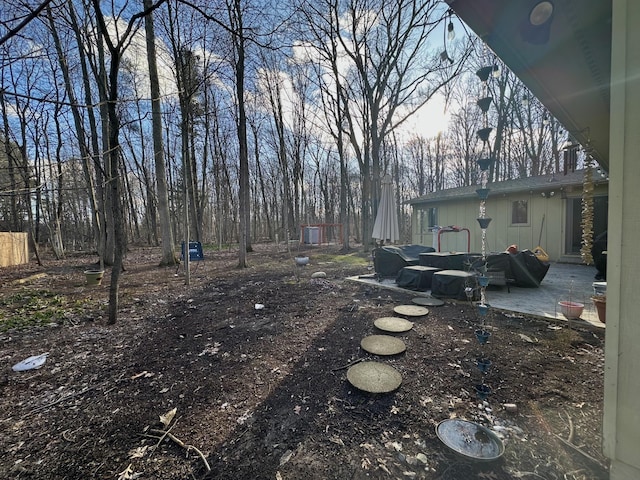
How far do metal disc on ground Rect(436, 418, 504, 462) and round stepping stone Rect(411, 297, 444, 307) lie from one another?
2.72 metres

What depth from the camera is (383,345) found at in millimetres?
3098

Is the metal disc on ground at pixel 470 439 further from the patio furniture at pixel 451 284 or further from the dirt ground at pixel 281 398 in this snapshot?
the patio furniture at pixel 451 284

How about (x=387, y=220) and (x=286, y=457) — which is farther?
(x=387, y=220)

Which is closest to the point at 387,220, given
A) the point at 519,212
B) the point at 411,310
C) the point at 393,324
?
the point at 411,310

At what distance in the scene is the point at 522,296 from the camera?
190 inches

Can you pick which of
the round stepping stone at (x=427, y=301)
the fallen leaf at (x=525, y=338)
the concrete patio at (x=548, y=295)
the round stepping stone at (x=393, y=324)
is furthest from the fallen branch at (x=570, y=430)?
the round stepping stone at (x=427, y=301)

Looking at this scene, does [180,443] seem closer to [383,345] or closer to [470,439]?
[470,439]

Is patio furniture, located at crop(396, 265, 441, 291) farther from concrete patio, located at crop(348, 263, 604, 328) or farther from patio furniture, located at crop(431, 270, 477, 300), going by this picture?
patio furniture, located at crop(431, 270, 477, 300)

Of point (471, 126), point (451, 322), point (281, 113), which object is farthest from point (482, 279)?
point (471, 126)

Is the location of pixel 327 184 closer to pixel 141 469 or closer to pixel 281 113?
Result: pixel 281 113

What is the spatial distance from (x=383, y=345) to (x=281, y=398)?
1361 mm

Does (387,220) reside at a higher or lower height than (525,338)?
higher

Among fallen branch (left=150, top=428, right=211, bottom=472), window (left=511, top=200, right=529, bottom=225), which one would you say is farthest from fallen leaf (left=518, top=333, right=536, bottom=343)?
window (left=511, top=200, right=529, bottom=225)

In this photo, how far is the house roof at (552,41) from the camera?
162cm
